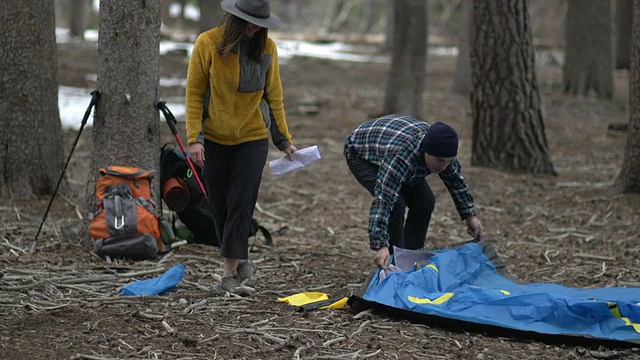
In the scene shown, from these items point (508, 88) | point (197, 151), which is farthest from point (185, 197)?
point (508, 88)

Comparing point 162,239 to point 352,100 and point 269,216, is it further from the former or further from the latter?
point 352,100

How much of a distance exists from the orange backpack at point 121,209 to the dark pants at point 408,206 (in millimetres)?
1546

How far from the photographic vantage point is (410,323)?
17.1 ft

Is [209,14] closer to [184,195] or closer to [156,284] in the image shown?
[184,195]

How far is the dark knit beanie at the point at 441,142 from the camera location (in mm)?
5258

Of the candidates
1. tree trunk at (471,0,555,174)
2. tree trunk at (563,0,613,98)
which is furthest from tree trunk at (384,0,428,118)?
→ tree trunk at (563,0,613,98)

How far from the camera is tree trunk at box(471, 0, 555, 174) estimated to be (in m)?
10.5

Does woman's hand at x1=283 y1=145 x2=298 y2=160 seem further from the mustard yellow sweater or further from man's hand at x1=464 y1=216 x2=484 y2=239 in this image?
man's hand at x1=464 y1=216 x2=484 y2=239

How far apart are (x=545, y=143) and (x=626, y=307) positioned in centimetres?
591

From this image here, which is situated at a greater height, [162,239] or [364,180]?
[364,180]

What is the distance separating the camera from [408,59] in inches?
565

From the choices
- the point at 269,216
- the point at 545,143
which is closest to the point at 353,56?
the point at 545,143

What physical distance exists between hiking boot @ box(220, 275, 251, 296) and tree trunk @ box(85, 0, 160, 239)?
1396 millimetres

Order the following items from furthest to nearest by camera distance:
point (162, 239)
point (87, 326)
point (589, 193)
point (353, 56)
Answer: point (353, 56), point (589, 193), point (162, 239), point (87, 326)
